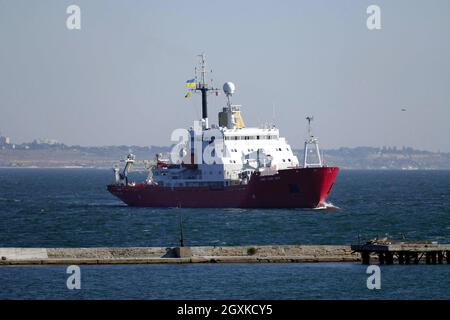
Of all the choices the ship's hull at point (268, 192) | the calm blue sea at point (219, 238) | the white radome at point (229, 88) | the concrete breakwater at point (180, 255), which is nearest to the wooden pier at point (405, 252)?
the calm blue sea at point (219, 238)

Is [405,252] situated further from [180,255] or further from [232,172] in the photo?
[232,172]

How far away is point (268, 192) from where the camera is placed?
93.2m

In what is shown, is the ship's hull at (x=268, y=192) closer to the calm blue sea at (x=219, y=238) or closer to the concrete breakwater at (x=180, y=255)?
the calm blue sea at (x=219, y=238)

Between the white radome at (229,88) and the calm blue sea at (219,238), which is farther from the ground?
the white radome at (229,88)

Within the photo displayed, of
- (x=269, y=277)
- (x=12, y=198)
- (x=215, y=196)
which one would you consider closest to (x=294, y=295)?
(x=269, y=277)

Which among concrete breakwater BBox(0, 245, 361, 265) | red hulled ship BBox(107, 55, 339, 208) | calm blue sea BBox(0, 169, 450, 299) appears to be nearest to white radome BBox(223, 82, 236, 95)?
red hulled ship BBox(107, 55, 339, 208)

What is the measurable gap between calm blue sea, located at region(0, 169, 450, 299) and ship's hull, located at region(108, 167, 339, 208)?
1.43 metres

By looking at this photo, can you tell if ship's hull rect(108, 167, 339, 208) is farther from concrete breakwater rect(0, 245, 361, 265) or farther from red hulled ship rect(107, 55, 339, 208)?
concrete breakwater rect(0, 245, 361, 265)

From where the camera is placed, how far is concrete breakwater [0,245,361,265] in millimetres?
53375

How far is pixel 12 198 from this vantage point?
125 metres

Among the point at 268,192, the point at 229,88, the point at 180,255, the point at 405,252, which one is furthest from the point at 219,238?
the point at 229,88

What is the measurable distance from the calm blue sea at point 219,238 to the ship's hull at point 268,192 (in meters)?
1.43

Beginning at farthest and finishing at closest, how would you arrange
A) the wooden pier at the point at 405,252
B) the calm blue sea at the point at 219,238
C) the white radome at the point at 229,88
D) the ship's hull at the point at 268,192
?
the white radome at the point at 229,88 → the ship's hull at the point at 268,192 → the wooden pier at the point at 405,252 → the calm blue sea at the point at 219,238

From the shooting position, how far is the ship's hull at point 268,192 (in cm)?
9094
